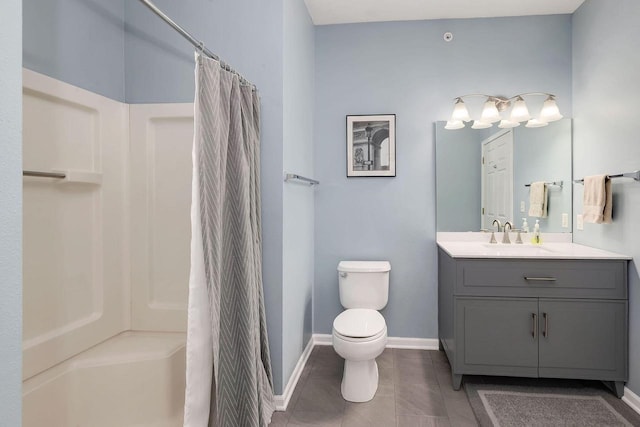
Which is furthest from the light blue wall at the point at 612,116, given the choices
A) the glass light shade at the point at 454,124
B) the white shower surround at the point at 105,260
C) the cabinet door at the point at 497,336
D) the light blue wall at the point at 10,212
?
the light blue wall at the point at 10,212

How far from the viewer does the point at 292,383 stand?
250 cm

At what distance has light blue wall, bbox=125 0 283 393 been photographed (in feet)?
7.35

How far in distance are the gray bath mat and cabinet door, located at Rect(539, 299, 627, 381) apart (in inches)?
5.1

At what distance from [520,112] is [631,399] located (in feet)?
6.39

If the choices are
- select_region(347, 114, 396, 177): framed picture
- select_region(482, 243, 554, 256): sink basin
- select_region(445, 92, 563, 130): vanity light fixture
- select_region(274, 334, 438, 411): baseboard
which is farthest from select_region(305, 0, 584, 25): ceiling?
select_region(274, 334, 438, 411): baseboard

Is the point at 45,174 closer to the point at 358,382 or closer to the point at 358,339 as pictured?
the point at 358,339

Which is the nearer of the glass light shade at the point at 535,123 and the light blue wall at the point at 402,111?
the glass light shade at the point at 535,123

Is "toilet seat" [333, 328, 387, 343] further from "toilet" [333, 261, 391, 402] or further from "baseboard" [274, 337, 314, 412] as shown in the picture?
"baseboard" [274, 337, 314, 412]

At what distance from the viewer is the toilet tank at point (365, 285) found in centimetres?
296

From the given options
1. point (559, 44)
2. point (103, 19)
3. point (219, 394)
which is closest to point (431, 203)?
point (559, 44)

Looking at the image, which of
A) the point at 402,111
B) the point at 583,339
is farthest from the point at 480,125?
the point at 583,339

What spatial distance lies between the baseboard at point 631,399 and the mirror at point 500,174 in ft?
3.66

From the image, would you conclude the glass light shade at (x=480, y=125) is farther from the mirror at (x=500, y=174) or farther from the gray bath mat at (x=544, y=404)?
the gray bath mat at (x=544, y=404)

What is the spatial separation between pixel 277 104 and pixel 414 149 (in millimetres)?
1350
